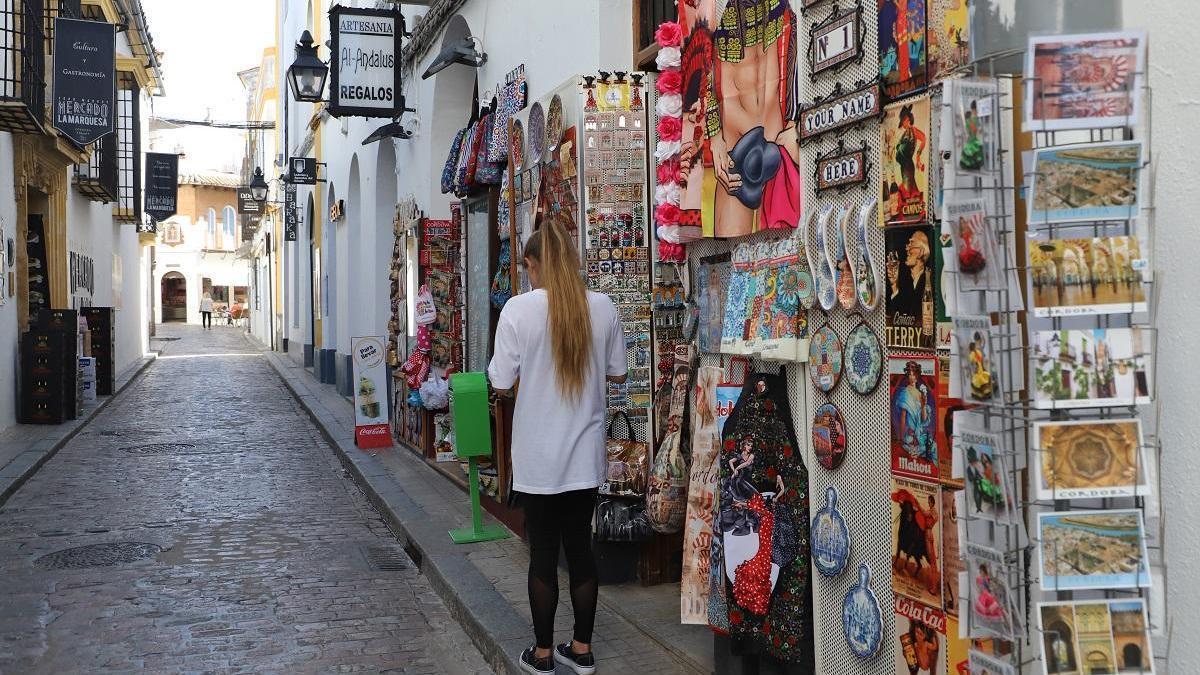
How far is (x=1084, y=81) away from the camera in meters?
2.12

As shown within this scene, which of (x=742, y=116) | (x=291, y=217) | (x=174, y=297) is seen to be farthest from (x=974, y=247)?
(x=174, y=297)

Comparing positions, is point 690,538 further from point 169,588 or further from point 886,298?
point 169,588

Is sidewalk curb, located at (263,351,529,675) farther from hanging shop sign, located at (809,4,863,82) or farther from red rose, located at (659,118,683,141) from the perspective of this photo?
hanging shop sign, located at (809,4,863,82)

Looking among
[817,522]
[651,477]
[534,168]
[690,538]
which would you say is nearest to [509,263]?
[534,168]

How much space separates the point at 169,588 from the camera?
6.29 metres

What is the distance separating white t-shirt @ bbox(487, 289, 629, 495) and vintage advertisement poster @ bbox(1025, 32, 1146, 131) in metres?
2.38

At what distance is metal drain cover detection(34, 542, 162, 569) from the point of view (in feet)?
22.5

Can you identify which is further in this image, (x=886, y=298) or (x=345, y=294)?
(x=345, y=294)

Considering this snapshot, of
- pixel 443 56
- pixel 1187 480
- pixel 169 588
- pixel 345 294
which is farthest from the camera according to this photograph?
pixel 345 294

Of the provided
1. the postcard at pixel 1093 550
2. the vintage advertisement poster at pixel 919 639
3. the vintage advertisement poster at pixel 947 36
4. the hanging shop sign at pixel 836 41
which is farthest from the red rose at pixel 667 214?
the postcard at pixel 1093 550

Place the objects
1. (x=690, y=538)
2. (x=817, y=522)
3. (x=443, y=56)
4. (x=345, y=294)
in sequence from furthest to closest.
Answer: (x=345, y=294), (x=443, y=56), (x=690, y=538), (x=817, y=522)

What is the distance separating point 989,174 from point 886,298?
879 millimetres

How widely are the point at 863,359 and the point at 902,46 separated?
97cm

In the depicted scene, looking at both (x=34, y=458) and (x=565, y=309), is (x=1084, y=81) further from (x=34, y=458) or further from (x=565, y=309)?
(x=34, y=458)
